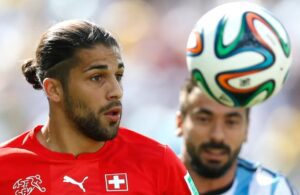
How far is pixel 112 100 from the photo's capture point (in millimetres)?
3695

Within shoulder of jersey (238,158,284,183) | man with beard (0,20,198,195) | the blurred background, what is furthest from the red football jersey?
the blurred background

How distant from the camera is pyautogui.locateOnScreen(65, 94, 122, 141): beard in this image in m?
3.69

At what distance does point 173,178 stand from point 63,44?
0.93m

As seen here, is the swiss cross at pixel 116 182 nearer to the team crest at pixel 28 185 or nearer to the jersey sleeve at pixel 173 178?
the jersey sleeve at pixel 173 178

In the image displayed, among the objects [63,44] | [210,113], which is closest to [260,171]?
[210,113]

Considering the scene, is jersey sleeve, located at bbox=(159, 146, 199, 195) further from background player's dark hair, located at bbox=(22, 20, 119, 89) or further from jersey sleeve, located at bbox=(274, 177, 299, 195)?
jersey sleeve, located at bbox=(274, 177, 299, 195)

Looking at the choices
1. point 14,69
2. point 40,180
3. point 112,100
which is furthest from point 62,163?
point 14,69

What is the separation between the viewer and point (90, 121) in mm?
3742

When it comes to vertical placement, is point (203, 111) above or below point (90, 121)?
below

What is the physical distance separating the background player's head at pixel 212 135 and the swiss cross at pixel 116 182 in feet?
5.63

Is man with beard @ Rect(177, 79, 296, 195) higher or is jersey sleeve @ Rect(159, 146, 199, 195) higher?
jersey sleeve @ Rect(159, 146, 199, 195)

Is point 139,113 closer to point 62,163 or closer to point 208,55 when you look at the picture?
point 208,55

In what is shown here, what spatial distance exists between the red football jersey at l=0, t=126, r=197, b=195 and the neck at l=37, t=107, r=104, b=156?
0.04 meters

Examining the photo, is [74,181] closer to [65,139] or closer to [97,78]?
[65,139]
